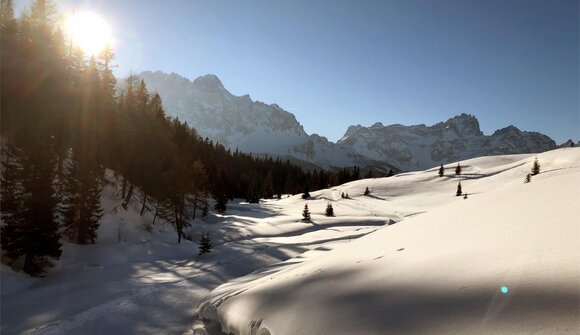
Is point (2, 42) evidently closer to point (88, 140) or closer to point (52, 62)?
point (52, 62)

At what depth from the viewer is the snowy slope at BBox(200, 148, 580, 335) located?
3.62m

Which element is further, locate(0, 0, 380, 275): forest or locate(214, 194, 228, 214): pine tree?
locate(214, 194, 228, 214): pine tree

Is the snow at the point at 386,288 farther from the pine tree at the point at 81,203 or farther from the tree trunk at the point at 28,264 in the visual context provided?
the pine tree at the point at 81,203

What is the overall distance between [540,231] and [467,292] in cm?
238

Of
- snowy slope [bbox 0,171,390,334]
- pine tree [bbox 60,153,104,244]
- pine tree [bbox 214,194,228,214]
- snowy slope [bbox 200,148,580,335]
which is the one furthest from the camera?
pine tree [bbox 214,194,228,214]

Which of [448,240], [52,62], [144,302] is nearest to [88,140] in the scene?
[52,62]

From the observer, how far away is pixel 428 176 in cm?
7100

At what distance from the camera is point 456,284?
15.3 ft

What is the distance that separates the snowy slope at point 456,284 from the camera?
3617 mm

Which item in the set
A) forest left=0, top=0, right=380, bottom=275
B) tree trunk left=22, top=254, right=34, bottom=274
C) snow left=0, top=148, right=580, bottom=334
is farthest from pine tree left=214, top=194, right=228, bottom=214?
tree trunk left=22, top=254, right=34, bottom=274

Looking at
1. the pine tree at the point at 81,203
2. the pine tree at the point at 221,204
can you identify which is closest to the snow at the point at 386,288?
the pine tree at the point at 81,203

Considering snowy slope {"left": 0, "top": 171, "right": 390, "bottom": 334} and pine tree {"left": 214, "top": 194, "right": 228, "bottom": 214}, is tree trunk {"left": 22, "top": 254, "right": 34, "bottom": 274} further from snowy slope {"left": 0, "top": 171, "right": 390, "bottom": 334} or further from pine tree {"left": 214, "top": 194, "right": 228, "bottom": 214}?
pine tree {"left": 214, "top": 194, "right": 228, "bottom": 214}

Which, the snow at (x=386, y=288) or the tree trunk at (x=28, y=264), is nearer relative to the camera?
the snow at (x=386, y=288)

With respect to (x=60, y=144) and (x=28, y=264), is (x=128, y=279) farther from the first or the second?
(x=60, y=144)
